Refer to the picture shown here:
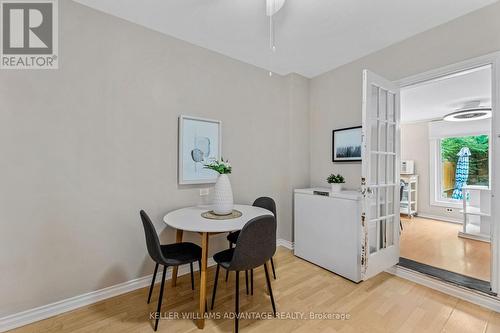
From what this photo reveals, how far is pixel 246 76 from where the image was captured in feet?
9.92

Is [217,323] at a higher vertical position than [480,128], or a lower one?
lower

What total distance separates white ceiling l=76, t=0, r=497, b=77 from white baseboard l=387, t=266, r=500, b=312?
2.57 metres

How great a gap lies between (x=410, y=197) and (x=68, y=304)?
257 inches

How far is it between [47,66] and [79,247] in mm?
1549

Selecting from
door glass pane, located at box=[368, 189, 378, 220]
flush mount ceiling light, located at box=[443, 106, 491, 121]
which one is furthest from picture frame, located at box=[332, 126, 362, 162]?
flush mount ceiling light, located at box=[443, 106, 491, 121]

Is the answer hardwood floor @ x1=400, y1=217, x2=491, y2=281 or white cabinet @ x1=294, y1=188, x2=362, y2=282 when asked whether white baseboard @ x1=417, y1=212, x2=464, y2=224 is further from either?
white cabinet @ x1=294, y1=188, x2=362, y2=282

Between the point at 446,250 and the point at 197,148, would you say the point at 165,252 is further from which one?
the point at 446,250

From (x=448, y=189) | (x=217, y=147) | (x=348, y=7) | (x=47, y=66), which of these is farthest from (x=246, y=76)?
(x=448, y=189)

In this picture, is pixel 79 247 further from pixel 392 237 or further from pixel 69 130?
pixel 392 237

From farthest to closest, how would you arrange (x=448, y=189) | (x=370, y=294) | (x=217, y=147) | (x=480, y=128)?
(x=448, y=189) < (x=480, y=128) < (x=217, y=147) < (x=370, y=294)

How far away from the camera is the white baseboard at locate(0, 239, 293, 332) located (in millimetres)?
1656

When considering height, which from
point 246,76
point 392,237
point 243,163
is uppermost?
point 246,76

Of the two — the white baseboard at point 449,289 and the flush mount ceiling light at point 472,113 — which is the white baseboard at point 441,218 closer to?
the flush mount ceiling light at point 472,113

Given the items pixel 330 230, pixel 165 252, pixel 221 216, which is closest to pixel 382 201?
pixel 330 230
